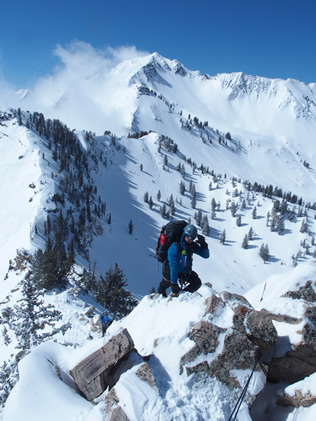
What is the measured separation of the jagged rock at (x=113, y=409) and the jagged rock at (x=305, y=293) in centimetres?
644

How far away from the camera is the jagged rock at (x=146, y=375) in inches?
273

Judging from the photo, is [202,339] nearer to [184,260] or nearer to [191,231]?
[184,260]

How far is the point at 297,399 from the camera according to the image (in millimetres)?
→ 7066

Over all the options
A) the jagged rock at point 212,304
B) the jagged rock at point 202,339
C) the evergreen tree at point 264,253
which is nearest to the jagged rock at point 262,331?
the jagged rock at point 202,339

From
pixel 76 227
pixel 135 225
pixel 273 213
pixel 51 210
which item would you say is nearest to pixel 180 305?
pixel 51 210

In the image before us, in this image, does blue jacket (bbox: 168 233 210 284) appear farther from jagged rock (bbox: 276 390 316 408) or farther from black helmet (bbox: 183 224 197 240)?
jagged rock (bbox: 276 390 316 408)

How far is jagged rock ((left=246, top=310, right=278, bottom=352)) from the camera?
24.5ft

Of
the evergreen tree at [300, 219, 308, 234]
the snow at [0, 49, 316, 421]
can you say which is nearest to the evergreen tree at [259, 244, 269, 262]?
the snow at [0, 49, 316, 421]

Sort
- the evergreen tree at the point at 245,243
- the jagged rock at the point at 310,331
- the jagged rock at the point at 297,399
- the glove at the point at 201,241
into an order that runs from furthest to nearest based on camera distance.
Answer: the evergreen tree at the point at 245,243, the glove at the point at 201,241, the jagged rock at the point at 310,331, the jagged rock at the point at 297,399

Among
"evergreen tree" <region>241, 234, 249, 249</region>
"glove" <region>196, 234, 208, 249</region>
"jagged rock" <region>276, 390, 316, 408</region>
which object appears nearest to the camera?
"jagged rock" <region>276, 390, 316, 408</region>

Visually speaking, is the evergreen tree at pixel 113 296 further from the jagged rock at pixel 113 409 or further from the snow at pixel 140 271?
the jagged rock at pixel 113 409

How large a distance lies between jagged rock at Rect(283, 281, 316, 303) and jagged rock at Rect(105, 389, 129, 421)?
6.44m

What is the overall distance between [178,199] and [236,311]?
15272 centimetres

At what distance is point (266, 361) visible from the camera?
788 cm
